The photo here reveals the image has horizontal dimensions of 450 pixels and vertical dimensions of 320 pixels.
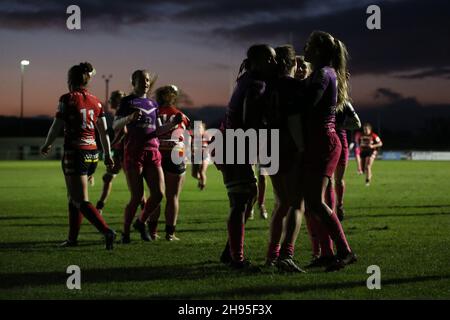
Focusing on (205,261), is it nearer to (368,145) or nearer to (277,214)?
(277,214)

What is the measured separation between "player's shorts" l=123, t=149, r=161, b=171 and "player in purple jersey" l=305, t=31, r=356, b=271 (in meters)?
2.91

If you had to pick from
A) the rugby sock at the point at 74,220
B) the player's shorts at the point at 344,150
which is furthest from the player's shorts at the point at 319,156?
the rugby sock at the point at 74,220

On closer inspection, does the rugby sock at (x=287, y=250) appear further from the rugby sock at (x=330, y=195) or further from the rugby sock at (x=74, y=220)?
the rugby sock at (x=74, y=220)

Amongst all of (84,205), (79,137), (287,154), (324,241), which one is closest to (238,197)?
(287,154)

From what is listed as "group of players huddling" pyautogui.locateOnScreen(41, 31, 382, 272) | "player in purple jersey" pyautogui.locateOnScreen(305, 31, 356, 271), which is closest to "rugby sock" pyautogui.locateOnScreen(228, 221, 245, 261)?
"group of players huddling" pyautogui.locateOnScreen(41, 31, 382, 272)

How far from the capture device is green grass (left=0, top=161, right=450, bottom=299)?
6004mm

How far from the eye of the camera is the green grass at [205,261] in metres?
6.00

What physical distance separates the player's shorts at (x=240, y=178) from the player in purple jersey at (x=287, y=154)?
241mm

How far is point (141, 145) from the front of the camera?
920cm

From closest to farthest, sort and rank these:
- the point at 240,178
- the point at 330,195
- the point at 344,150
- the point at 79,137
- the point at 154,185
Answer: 1. the point at 240,178
2. the point at 330,195
3. the point at 79,137
4. the point at 154,185
5. the point at 344,150

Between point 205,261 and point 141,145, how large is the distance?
2099 millimetres

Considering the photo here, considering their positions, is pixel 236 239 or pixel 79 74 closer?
pixel 236 239

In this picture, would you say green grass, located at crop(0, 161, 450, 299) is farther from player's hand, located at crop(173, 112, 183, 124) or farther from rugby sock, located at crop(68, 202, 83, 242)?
player's hand, located at crop(173, 112, 183, 124)

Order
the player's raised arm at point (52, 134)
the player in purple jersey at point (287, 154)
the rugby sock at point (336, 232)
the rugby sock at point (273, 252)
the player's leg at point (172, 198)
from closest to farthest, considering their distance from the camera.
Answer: the player in purple jersey at point (287, 154) < the rugby sock at point (336, 232) < the rugby sock at point (273, 252) < the player's raised arm at point (52, 134) < the player's leg at point (172, 198)
